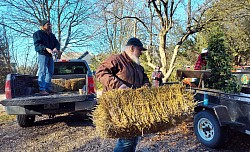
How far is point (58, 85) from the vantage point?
629cm

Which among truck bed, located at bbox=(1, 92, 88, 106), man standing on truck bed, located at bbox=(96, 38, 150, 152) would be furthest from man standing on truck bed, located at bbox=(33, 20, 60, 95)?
man standing on truck bed, located at bbox=(96, 38, 150, 152)

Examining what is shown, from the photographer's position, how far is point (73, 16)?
650 inches

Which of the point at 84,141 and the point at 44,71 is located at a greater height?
the point at 44,71

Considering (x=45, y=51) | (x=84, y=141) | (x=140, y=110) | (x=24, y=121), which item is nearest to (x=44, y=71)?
(x=45, y=51)

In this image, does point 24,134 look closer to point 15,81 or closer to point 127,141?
point 15,81

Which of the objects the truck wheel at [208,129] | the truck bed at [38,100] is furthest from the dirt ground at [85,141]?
the truck bed at [38,100]

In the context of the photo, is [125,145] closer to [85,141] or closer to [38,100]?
[85,141]

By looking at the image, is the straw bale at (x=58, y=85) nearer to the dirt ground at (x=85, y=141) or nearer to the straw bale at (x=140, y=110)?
the dirt ground at (x=85, y=141)

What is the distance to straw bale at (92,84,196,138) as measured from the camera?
2.08 meters

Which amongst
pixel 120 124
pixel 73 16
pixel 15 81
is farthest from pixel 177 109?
pixel 73 16

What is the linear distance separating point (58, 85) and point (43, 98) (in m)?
1.82

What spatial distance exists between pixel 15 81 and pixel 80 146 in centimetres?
214

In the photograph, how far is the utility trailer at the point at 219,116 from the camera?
3.48 m

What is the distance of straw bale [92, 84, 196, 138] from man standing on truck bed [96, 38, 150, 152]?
0.72 feet
